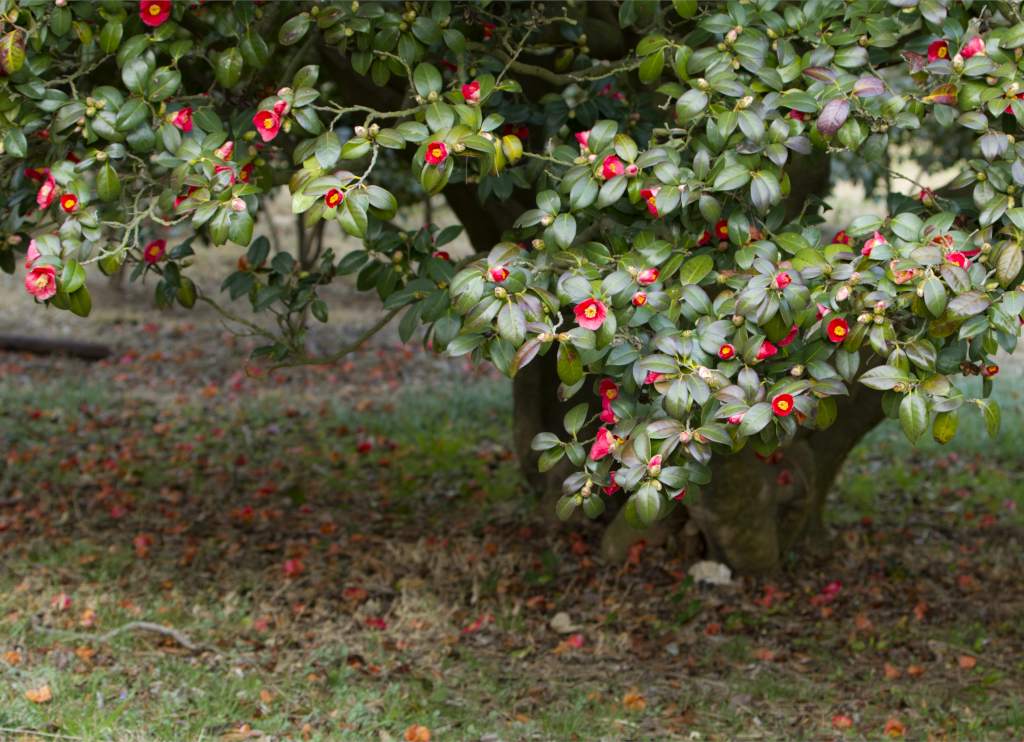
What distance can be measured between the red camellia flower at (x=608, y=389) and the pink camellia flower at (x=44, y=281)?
3.64 feet

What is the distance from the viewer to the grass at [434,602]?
10.8 ft

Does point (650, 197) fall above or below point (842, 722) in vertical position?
above

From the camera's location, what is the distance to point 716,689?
3602 mm

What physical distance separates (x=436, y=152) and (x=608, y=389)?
587mm

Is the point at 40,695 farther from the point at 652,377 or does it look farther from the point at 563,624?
the point at 652,377

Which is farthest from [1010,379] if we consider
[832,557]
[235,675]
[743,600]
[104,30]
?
[104,30]

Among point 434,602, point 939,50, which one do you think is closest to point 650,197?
point 939,50

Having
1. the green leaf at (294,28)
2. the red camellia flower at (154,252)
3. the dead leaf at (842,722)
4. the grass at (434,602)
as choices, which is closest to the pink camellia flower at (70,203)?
the red camellia flower at (154,252)

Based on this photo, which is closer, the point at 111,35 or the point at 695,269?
the point at 695,269

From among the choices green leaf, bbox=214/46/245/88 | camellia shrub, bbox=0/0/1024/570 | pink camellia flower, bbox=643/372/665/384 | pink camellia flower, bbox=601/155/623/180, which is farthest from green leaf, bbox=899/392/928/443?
green leaf, bbox=214/46/245/88

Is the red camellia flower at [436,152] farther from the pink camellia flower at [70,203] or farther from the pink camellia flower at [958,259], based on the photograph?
the pink camellia flower at [958,259]

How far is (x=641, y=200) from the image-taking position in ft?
7.70

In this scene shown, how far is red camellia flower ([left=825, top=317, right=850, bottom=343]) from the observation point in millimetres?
2094

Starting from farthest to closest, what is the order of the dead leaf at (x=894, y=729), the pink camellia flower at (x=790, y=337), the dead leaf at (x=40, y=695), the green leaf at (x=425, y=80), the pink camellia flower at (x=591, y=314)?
the dead leaf at (x=894, y=729)
the dead leaf at (x=40, y=695)
the green leaf at (x=425, y=80)
the pink camellia flower at (x=790, y=337)
the pink camellia flower at (x=591, y=314)
